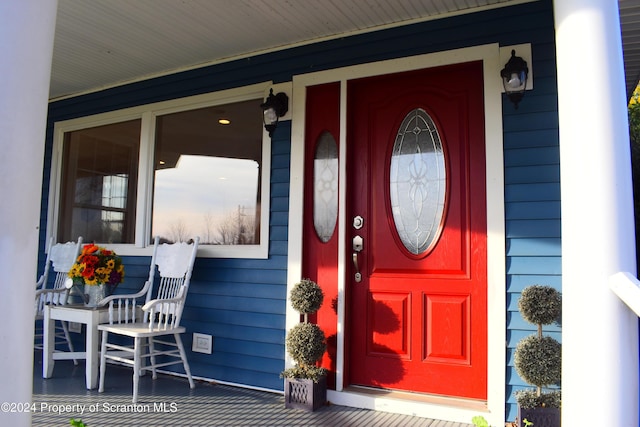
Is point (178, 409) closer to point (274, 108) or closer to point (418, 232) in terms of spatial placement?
point (418, 232)

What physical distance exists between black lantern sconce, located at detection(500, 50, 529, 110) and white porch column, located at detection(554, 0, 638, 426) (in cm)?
105

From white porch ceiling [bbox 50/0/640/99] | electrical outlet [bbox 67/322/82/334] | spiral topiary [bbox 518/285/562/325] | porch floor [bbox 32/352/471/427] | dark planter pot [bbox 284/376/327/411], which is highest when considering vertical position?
white porch ceiling [bbox 50/0/640/99]

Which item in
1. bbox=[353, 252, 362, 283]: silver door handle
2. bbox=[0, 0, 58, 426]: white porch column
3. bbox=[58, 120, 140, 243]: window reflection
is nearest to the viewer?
bbox=[0, 0, 58, 426]: white porch column

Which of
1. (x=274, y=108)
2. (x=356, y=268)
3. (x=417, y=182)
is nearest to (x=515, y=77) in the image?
(x=417, y=182)

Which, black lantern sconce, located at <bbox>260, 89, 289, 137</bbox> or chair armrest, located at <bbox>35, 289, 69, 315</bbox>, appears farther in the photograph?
chair armrest, located at <bbox>35, 289, 69, 315</bbox>

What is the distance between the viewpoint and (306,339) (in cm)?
290

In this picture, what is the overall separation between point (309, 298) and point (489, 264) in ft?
3.37

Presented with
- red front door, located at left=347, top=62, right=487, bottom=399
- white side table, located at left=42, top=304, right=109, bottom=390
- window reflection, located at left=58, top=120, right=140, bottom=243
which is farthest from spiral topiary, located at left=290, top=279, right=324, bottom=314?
window reflection, located at left=58, top=120, right=140, bottom=243

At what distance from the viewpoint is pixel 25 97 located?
1.56 meters

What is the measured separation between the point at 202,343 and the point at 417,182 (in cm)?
188

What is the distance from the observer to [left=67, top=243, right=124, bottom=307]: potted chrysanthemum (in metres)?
3.50

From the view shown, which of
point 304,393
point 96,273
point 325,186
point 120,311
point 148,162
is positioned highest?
point 148,162

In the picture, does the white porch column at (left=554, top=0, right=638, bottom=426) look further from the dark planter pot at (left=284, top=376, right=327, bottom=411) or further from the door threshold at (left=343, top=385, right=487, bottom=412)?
the dark planter pot at (left=284, top=376, right=327, bottom=411)

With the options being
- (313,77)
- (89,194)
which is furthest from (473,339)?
(89,194)
